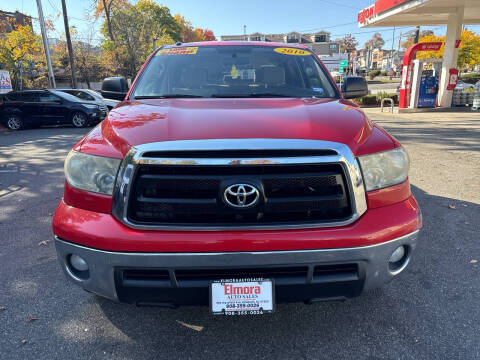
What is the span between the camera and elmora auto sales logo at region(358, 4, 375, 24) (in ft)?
56.5

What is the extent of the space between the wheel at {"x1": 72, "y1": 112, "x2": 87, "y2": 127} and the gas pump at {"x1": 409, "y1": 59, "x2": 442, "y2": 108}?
14364 mm

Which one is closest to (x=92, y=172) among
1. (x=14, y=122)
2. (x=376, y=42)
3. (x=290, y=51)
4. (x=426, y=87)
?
(x=290, y=51)

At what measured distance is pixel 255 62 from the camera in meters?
3.20

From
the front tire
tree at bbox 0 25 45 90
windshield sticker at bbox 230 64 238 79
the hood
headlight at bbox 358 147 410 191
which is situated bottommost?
the front tire

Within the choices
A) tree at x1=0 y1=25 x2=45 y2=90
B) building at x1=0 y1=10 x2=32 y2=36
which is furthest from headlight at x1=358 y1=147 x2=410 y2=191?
building at x1=0 y1=10 x2=32 y2=36

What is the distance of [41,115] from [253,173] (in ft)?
46.7

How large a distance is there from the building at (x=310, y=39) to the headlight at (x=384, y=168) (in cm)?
7947

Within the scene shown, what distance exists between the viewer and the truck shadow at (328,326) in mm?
2033

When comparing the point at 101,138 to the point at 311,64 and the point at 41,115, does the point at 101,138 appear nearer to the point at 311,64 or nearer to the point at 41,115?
the point at 311,64

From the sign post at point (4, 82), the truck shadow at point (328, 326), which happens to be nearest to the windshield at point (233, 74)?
the truck shadow at point (328, 326)

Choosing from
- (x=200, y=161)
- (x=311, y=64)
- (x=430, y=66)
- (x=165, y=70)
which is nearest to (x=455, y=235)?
(x=311, y=64)

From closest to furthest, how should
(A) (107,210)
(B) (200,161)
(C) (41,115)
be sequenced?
(B) (200,161) → (A) (107,210) → (C) (41,115)

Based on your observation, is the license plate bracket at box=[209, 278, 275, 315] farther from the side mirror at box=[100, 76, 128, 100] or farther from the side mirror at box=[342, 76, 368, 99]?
the side mirror at box=[100, 76, 128, 100]

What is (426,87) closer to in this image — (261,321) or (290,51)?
(290,51)
